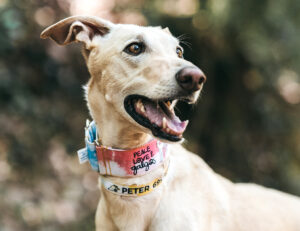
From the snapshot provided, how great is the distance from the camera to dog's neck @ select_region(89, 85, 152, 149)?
2.29 m

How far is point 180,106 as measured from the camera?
569 centimetres

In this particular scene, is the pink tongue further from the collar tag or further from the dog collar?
the collar tag

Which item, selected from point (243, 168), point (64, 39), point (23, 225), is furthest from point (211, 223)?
Result: point (243, 168)

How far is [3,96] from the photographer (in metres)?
5.04

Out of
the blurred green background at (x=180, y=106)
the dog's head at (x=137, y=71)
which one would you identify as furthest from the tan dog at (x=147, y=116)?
the blurred green background at (x=180, y=106)

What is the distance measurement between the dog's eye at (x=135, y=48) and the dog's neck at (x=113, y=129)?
1.15 ft

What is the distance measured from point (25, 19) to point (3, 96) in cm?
119

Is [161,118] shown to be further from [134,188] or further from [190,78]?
[134,188]

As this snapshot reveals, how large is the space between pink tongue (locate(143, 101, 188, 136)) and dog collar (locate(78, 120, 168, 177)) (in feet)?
0.67

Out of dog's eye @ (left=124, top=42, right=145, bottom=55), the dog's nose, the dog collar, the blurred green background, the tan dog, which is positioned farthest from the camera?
the blurred green background

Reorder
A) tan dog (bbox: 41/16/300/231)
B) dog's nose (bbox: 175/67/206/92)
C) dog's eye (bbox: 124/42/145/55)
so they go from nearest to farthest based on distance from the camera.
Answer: dog's nose (bbox: 175/67/206/92) → tan dog (bbox: 41/16/300/231) → dog's eye (bbox: 124/42/145/55)

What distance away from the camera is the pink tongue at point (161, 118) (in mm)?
2012

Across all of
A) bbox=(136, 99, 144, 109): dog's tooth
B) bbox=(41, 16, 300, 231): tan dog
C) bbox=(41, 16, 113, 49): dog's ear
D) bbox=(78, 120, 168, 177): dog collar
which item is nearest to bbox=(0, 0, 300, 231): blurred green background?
bbox=(41, 16, 113, 49): dog's ear

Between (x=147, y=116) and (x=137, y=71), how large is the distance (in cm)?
31
